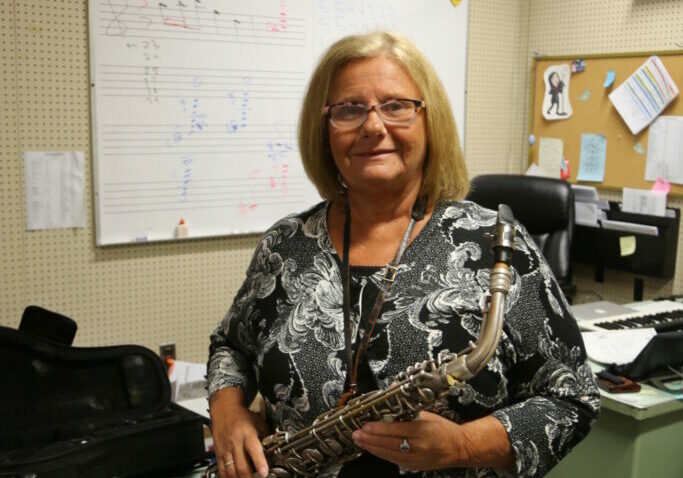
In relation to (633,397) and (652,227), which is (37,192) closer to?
(633,397)

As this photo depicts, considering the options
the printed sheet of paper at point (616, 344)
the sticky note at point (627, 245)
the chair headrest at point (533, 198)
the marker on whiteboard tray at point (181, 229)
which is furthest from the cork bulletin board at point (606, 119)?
the marker on whiteboard tray at point (181, 229)

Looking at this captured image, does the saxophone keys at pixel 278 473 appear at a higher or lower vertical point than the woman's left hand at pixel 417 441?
lower

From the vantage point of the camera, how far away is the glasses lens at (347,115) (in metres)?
1.43

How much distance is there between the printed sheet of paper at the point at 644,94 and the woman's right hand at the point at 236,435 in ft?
8.30

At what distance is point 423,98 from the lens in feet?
4.70

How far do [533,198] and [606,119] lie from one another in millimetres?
597

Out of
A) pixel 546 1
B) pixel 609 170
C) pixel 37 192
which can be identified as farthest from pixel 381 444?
pixel 546 1

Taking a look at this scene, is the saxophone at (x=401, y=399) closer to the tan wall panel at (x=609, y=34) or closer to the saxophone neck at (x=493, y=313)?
the saxophone neck at (x=493, y=313)

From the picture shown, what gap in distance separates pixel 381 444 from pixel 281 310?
37cm

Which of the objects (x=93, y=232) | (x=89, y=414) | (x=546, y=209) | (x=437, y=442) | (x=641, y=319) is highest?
(x=546, y=209)

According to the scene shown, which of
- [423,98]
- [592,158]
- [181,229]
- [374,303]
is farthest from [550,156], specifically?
[374,303]

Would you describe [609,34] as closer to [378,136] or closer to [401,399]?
[378,136]

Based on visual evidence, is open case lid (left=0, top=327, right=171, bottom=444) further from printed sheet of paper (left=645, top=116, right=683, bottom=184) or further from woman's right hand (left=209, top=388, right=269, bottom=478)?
printed sheet of paper (left=645, top=116, right=683, bottom=184)

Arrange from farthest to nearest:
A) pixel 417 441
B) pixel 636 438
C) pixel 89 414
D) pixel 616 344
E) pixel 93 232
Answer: pixel 93 232, pixel 616 344, pixel 636 438, pixel 89 414, pixel 417 441
